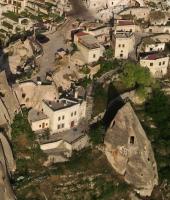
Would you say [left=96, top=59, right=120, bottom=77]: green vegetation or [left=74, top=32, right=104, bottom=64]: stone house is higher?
[left=74, top=32, right=104, bottom=64]: stone house

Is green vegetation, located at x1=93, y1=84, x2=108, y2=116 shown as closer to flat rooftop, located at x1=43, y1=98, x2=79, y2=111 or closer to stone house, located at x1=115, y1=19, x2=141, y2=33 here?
flat rooftop, located at x1=43, y1=98, x2=79, y2=111

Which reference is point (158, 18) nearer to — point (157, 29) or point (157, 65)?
point (157, 29)

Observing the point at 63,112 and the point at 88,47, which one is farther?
the point at 88,47

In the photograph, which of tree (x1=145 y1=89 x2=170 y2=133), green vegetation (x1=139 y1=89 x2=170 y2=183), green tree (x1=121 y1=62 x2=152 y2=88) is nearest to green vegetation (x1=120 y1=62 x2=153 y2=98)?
green tree (x1=121 y1=62 x2=152 y2=88)

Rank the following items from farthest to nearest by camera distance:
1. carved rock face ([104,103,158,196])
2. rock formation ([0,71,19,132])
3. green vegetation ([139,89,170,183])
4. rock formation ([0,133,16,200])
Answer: green vegetation ([139,89,170,183])
carved rock face ([104,103,158,196])
rock formation ([0,71,19,132])
rock formation ([0,133,16,200])

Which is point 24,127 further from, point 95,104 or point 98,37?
point 98,37

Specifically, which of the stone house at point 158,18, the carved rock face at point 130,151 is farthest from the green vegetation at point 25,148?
the stone house at point 158,18

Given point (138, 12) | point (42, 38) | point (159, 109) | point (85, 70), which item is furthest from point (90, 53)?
point (138, 12)
